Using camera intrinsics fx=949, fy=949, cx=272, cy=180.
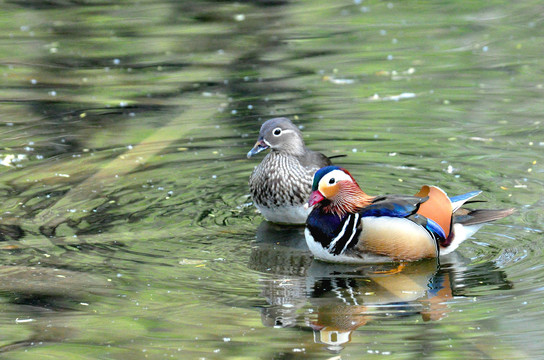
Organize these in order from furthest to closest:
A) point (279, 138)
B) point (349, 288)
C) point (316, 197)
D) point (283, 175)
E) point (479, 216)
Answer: point (279, 138) → point (283, 175) → point (316, 197) → point (479, 216) → point (349, 288)

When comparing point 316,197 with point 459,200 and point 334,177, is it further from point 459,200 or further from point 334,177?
point 459,200

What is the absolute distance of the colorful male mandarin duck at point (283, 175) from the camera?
8195 mm

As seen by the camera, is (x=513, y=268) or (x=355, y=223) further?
(x=355, y=223)

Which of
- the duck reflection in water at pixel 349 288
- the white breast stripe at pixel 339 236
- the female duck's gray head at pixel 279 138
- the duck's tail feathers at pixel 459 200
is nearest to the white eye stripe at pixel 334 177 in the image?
the white breast stripe at pixel 339 236

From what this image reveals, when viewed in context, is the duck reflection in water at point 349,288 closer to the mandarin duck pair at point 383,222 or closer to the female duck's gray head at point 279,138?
the mandarin duck pair at point 383,222

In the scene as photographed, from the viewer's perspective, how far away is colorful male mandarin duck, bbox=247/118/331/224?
8.20 m

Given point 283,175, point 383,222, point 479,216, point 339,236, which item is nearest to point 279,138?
point 283,175

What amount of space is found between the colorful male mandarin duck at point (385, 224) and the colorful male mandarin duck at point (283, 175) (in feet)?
2.32

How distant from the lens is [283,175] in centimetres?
827

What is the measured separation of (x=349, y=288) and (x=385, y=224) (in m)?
0.69

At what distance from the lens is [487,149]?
9336 mm

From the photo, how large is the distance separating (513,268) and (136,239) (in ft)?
9.59

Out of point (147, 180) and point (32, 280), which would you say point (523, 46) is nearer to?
point (147, 180)

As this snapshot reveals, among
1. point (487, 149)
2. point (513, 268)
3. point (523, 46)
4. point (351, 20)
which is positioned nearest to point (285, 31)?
point (351, 20)
